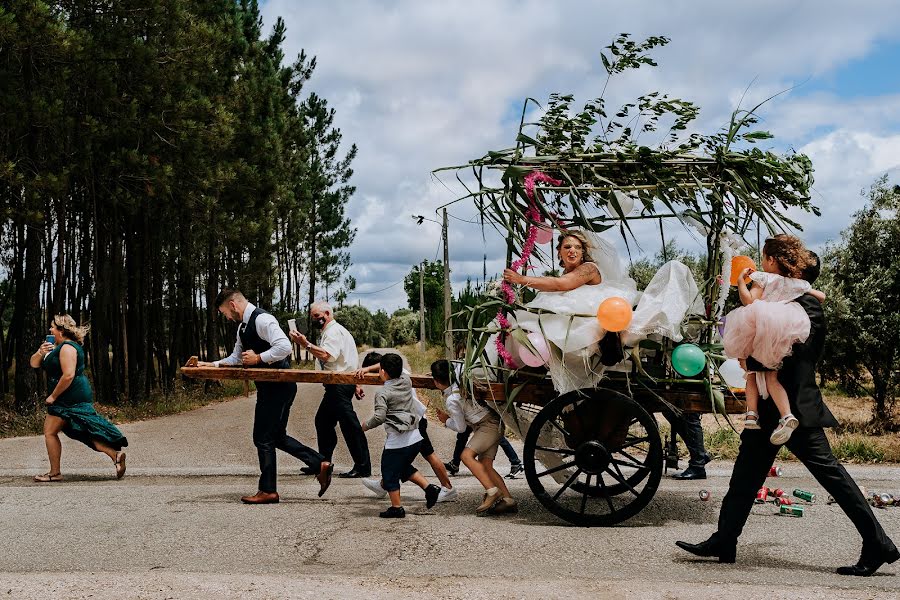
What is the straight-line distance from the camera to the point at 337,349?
30.7 ft

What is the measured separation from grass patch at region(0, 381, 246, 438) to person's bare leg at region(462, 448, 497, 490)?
9.94m

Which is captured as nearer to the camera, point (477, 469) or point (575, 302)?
point (575, 302)

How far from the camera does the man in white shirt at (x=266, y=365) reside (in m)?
7.93

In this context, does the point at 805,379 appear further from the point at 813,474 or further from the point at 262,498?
the point at 262,498

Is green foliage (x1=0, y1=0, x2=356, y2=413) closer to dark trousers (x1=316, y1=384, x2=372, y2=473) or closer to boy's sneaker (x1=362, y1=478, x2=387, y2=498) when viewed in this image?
dark trousers (x1=316, y1=384, x2=372, y2=473)

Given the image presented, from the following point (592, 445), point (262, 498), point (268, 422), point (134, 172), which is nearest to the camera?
point (592, 445)

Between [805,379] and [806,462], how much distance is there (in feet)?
1.69

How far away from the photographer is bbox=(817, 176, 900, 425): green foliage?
541 inches

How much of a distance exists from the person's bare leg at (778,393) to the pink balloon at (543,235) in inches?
86.3

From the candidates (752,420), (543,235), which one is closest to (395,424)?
(543,235)

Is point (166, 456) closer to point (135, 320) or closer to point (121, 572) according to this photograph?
point (121, 572)

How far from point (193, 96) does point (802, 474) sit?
1463 centimetres

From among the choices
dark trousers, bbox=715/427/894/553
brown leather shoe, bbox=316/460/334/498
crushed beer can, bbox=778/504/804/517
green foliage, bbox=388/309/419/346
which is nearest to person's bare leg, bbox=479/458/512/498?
brown leather shoe, bbox=316/460/334/498

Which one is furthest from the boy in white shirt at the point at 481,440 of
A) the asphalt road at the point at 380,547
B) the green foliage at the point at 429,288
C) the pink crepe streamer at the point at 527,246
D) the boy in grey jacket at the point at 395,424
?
the green foliage at the point at 429,288
